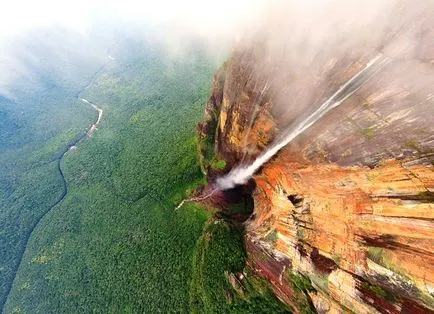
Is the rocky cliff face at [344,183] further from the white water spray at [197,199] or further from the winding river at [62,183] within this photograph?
the winding river at [62,183]

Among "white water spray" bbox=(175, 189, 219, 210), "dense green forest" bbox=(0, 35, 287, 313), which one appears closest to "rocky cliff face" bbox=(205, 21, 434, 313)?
"dense green forest" bbox=(0, 35, 287, 313)

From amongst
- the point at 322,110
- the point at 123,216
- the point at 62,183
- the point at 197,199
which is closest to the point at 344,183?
the point at 322,110

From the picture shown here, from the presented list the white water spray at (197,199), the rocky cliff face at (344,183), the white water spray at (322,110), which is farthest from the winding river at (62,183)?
the rocky cliff face at (344,183)

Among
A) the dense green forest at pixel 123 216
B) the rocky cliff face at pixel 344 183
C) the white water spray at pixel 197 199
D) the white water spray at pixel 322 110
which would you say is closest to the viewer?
the rocky cliff face at pixel 344 183

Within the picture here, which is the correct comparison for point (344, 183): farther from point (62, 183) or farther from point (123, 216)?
point (62, 183)

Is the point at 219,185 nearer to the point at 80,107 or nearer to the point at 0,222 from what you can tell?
the point at 0,222

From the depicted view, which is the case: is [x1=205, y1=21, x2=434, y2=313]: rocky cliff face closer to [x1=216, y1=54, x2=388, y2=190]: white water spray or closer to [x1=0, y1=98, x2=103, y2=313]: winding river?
[x1=216, y1=54, x2=388, y2=190]: white water spray

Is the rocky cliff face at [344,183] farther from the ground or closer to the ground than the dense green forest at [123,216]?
farther from the ground
